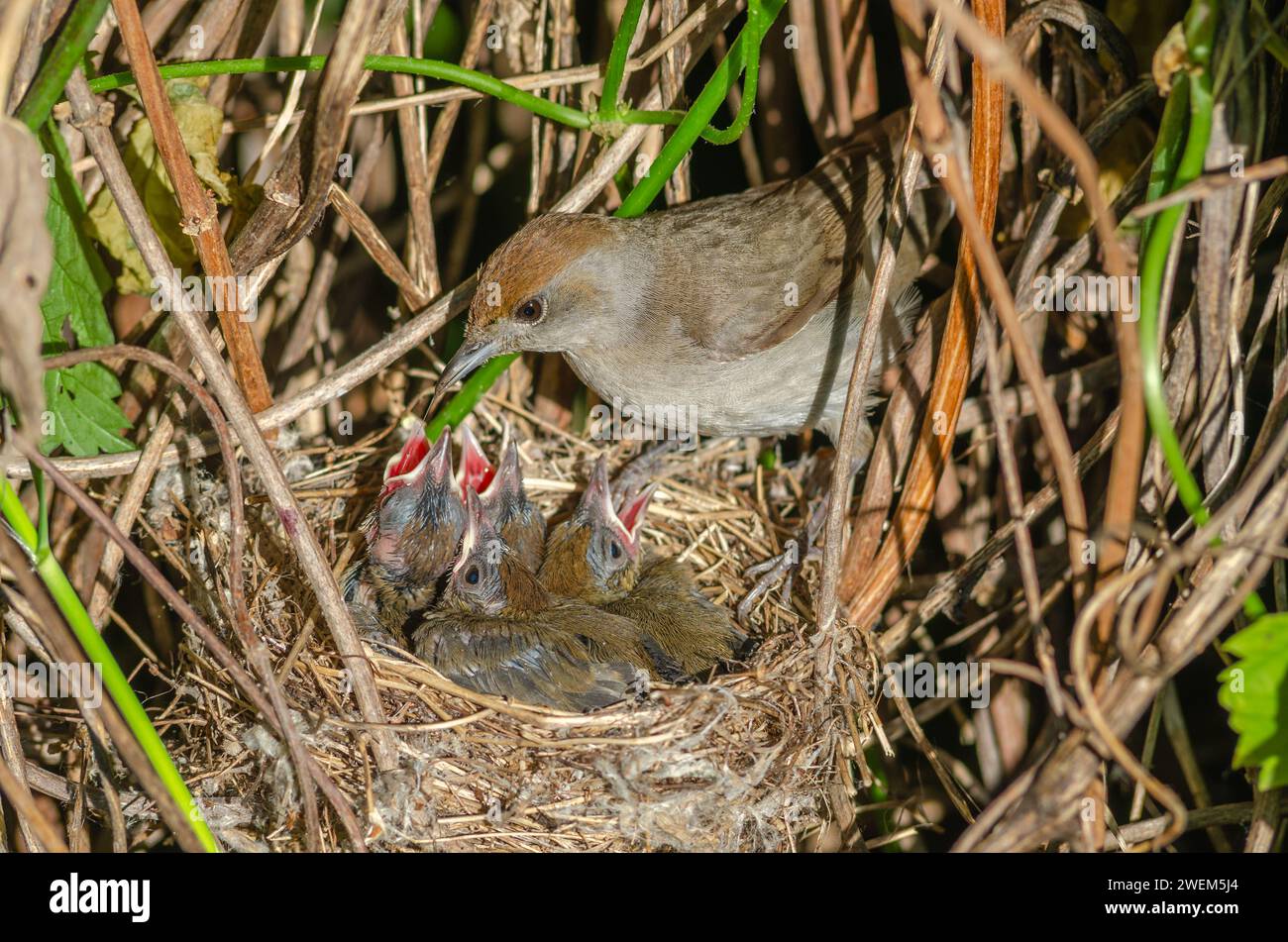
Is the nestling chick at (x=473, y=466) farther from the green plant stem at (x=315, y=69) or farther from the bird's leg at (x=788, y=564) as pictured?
the green plant stem at (x=315, y=69)

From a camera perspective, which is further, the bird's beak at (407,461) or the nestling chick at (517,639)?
the bird's beak at (407,461)

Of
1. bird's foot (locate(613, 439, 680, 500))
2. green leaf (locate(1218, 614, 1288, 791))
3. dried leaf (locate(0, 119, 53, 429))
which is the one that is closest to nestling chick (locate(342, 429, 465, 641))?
bird's foot (locate(613, 439, 680, 500))

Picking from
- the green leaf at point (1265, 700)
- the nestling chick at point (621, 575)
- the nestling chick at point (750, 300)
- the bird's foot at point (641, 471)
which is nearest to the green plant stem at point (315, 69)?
the nestling chick at point (750, 300)

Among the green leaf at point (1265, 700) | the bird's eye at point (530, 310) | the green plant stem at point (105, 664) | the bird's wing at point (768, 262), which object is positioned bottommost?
the green leaf at point (1265, 700)

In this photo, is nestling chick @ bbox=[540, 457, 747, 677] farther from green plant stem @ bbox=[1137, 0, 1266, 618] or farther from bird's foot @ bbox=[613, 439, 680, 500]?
green plant stem @ bbox=[1137, 0, 1266, 618]

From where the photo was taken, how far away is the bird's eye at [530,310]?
3.17 meters

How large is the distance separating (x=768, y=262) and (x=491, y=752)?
168 centimetres

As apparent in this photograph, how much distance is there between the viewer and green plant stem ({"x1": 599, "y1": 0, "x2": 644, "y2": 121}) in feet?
9.38

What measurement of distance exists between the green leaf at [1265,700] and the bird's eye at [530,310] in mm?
1997

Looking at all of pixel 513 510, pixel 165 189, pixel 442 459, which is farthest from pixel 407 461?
pixel 165 189

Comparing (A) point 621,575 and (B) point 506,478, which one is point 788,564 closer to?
(A) point 621,575

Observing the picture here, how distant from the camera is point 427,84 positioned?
3607 mm

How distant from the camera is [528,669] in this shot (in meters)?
2.98
